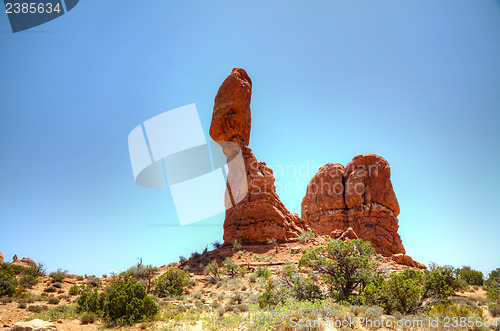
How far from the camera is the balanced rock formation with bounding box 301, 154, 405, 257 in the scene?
32500 mm

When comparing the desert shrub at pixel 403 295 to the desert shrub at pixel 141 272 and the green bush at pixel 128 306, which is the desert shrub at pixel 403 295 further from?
the desert shrub at pixel 141 272

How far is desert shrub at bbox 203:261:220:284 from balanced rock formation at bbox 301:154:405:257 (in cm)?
1960

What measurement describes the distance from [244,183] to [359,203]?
19.3 m

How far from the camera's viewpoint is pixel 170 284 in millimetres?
14594

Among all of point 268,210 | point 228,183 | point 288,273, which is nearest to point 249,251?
point 268,210

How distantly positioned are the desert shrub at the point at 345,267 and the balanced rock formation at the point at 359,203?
22012 millimetres

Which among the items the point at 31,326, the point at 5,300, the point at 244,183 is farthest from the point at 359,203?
the point at 5,300

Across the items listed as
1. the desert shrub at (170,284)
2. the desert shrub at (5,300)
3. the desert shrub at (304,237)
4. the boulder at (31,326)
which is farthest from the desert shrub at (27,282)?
the desert shrub at (304,237)

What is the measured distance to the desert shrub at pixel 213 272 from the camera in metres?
17.3

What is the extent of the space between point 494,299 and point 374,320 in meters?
7.62

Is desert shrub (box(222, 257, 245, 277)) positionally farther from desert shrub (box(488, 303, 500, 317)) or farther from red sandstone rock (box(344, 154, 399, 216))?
red sandstone rock (box(344, 154, 399, 216))

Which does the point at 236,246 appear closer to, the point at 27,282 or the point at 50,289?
the point at 50,289

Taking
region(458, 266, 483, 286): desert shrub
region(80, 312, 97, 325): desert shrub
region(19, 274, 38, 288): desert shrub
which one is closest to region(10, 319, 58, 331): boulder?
region(80, 312, 97, 325): desert shrub

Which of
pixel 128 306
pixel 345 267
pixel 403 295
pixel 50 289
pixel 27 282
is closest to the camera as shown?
pixel 403 295
